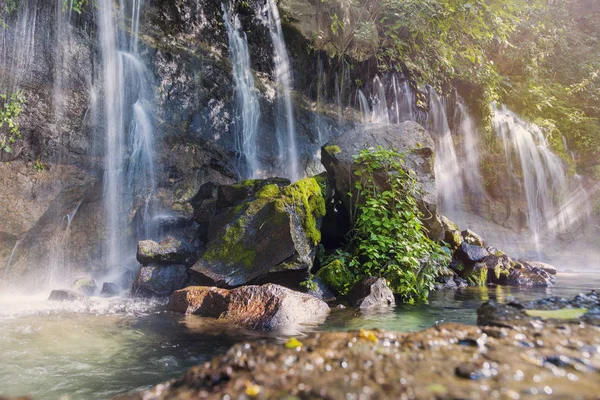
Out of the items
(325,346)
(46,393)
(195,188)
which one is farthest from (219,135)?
(325,346)

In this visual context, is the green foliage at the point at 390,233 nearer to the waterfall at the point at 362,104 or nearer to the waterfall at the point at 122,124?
the waterfall at the point at 122,124

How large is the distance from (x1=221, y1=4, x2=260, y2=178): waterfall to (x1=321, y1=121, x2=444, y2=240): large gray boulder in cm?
453

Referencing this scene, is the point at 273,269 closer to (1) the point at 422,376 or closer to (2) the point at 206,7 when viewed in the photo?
(1) the point at 422,376

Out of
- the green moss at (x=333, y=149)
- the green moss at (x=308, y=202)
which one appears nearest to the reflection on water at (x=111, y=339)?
the green moss at (x=308, y=202)

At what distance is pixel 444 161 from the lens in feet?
58.7

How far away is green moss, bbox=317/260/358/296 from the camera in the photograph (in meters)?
7.20

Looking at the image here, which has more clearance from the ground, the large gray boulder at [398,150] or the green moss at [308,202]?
the large gray boulder at [398,150]

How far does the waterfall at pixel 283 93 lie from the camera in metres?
13.9

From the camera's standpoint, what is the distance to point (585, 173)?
18719 millimetres

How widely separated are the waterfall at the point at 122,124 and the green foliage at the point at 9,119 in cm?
194

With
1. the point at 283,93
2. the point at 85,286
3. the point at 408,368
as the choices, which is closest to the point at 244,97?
the point at 283,93

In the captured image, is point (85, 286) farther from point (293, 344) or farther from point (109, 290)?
point (293, 344)

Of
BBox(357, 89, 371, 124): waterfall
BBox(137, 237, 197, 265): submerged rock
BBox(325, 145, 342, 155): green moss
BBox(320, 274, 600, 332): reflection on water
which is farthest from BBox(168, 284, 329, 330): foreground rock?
BBox(357, 89, 371, 124): waterfall

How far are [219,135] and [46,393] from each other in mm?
10229
